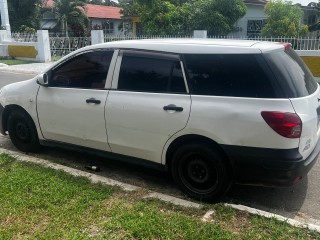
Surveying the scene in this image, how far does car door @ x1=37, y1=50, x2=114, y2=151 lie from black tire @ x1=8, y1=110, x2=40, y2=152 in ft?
0.80

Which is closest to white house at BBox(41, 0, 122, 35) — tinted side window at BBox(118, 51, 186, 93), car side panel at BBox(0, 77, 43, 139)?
car side panel at BBox(0, 77, 43, 139)

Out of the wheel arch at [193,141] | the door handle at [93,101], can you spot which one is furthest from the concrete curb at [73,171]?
the door handle at [93,101]

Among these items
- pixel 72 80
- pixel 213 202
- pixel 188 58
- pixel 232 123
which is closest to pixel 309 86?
pixel 232 123

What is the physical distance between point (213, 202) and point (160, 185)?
755 millimetres

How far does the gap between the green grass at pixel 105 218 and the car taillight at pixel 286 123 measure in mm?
792

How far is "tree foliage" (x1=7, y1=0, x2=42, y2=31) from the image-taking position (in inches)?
1324

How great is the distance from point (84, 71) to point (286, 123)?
8.14 feet

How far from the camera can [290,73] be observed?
3502 mm

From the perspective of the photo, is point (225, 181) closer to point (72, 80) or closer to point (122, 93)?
point (122, 93)

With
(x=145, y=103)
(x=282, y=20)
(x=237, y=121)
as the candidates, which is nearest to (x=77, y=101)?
(x=145, y=103)

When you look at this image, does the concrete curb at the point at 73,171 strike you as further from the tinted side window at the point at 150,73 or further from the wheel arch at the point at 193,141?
the tinted side window at the point at 150,73

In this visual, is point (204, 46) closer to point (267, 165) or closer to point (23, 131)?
point (267, 165)

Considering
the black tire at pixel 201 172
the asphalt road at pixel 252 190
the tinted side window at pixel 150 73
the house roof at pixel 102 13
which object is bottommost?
the asphalt road at pixel 252 190

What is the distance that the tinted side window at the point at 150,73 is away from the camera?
3812 mm
